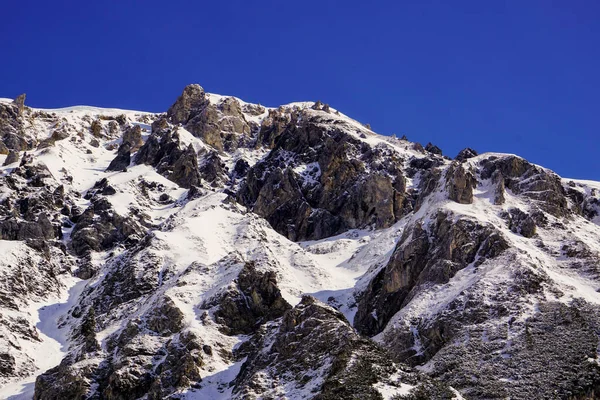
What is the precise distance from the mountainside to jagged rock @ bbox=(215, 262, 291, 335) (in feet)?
0.83

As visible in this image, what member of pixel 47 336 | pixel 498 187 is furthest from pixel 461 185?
pixel 47 336

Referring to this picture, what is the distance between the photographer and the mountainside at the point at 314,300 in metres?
92.1

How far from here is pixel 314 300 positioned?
10269 cm

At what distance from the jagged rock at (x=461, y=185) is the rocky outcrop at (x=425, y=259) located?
8.39 metres

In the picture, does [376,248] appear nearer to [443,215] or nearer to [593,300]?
[443,215]

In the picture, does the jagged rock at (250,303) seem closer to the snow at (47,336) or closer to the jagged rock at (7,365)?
the snow at (47,336)

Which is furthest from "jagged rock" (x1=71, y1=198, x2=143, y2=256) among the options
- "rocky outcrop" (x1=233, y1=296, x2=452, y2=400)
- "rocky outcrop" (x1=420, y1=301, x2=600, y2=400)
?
"rocky outcrop" (x1=420, y1=301, x2=600, y2=400)

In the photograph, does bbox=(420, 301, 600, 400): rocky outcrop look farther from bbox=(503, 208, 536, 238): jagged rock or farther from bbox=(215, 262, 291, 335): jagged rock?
bbox=(215, 262, 291, 335): jagged rock

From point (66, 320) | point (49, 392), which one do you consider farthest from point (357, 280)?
point (49, 392)

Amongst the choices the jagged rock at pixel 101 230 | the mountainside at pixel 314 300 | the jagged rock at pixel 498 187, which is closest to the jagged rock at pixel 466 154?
the mountainside at pixel 314 300

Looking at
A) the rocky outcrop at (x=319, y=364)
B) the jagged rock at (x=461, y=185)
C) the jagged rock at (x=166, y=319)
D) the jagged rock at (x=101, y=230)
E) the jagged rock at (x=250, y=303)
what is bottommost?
the rocky outcrop at (x=319, y=364)

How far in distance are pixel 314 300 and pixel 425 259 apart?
2838 centimetres

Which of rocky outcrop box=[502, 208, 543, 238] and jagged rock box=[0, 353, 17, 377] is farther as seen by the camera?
rocky outcrop box=[502, 208, 543, 238]

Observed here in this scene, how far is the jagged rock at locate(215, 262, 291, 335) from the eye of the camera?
122 metres
